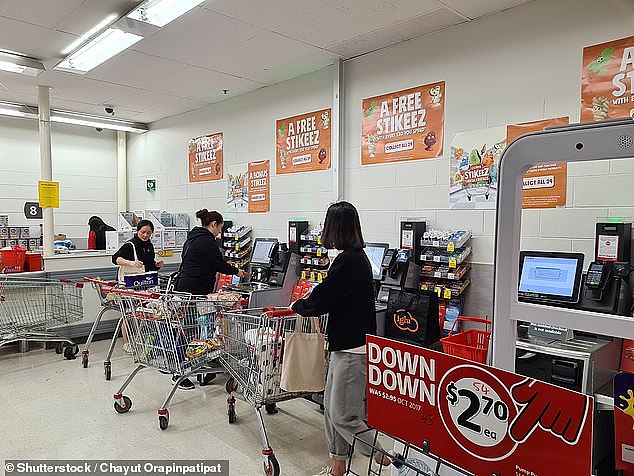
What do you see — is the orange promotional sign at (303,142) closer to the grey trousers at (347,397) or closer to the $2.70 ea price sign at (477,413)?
the grey trousers at (347,397)

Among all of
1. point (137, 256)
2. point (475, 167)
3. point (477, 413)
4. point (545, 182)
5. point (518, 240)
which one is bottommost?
point (137, 256)

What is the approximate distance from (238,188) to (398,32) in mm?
3222

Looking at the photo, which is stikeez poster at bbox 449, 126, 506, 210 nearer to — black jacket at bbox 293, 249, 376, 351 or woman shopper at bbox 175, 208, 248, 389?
black jacket at bbox 293, 249, 376, 351

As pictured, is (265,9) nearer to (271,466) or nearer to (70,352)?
(271,466)

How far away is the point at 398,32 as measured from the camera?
4.50 meters

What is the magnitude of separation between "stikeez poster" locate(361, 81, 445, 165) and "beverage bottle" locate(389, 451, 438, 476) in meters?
3.50

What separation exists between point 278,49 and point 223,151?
2.41 metres

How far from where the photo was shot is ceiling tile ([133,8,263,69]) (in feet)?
14.0

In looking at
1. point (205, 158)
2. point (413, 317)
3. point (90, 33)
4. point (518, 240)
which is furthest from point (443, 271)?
point (205, 158)

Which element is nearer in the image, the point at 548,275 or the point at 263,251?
the point at 548,275

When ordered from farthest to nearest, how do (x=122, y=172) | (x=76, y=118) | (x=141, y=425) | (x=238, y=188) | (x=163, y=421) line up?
(x=122, y=172) < (x=76, y=118) < (x=238, y=188) < (x=141, y=425) < (x=163, y=421)

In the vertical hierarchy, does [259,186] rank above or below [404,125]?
below

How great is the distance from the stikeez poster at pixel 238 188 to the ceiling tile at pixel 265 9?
269cm

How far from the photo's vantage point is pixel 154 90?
258 inches
